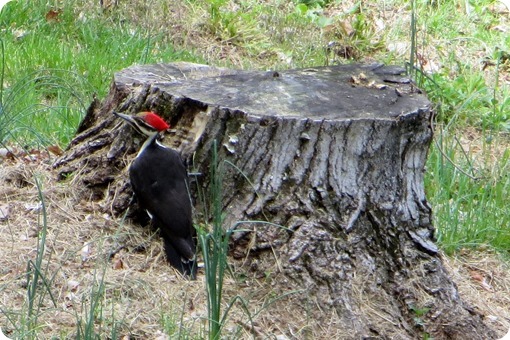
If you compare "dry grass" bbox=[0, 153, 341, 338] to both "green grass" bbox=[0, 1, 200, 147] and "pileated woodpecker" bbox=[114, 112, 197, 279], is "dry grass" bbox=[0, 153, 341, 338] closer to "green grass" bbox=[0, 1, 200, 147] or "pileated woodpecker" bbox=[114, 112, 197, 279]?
"pileated woodpecker" bbox=[114, 112, 197, 279]

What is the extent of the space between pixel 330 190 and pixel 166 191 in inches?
31.0

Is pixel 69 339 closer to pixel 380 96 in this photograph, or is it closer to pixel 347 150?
pixel 347 150

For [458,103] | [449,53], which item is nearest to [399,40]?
[449,53]

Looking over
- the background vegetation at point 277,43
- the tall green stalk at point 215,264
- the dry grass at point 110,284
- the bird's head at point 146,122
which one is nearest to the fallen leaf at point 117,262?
the dry grass at point 110,284

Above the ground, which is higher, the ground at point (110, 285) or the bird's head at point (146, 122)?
the bird's head at point (146, 122)

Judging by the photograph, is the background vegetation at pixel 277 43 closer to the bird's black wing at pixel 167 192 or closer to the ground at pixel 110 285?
the ground at pixel 110 285

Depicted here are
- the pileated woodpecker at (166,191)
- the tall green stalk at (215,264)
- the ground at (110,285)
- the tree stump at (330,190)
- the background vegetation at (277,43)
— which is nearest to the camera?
the tall green stalk at (215,264)

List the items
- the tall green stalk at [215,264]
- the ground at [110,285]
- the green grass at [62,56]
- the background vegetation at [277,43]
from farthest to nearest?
the background vegetation at [277,43] < the green grass at [62,56] < the ground at [110,285] < the tall green stalk at [215,264]

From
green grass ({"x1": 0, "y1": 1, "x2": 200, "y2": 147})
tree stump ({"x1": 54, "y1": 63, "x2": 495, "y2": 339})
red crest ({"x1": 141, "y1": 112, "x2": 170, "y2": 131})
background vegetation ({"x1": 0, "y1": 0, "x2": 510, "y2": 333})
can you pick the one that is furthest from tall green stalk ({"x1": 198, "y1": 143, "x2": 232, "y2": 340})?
background vegetation ({"x1": 0, "y1": 0, "x2": 510, "y2": 333})

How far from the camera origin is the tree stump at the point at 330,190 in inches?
158

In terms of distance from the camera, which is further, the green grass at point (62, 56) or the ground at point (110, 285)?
the green grass at point (62, 56)

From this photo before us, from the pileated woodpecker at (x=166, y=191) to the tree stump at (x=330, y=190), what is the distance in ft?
0.36

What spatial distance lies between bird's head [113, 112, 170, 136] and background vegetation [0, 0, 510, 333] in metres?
1.59

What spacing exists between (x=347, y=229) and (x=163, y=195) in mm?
891
